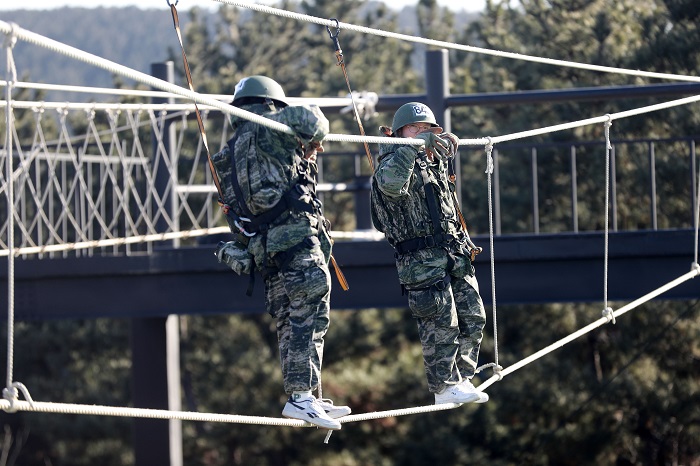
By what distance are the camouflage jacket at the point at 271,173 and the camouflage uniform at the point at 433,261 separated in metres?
0.55

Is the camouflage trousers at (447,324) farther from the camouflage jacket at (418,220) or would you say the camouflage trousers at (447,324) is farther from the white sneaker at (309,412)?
the white sneaker at (309,412)

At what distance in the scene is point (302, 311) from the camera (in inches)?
222

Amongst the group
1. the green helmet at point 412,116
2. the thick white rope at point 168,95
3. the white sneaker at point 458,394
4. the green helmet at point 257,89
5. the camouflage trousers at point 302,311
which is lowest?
the white sneaker at point 458,394

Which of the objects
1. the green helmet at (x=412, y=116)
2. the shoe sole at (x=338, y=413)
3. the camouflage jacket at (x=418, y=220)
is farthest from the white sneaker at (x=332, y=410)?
the green helmet at (x=412, y=116)

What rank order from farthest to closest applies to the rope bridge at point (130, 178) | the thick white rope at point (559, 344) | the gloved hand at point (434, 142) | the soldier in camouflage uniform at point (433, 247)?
1. the thick white rope at point (559, 344)
2. the soldier in camouflage uniform at point (433, 247)
3. the gloved hand at point (434, 142)
4. the rope bridge at point (130, 178)

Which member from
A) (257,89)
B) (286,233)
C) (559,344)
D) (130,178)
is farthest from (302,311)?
(130,178)

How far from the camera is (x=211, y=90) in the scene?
2636 cm

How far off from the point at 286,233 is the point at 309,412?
79cm

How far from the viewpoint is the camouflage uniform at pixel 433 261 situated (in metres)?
6.15

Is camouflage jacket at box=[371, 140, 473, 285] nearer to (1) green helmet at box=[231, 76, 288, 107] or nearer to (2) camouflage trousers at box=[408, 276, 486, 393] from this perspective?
(2) camouflage trousers at box=[408, 276, 486, 393]

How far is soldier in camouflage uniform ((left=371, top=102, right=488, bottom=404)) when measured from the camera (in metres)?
6.12

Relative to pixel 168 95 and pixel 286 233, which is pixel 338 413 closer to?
pixel 286 233

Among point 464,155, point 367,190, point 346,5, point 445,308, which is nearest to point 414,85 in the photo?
point 464,155

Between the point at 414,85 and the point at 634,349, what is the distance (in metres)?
7.95
